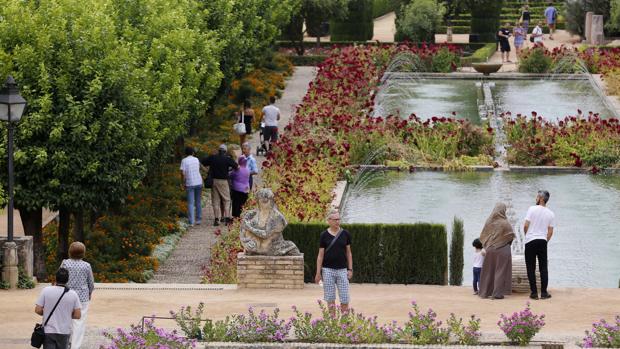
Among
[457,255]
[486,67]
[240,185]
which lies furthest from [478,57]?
[457,255]

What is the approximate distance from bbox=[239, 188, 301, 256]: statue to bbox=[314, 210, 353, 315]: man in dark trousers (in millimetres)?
2198

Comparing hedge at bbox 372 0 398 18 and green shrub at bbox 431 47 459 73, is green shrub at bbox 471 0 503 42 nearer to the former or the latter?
green shrub at bbox 431 47 459 73

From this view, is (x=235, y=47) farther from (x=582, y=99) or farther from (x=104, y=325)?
(x=104, y=325)

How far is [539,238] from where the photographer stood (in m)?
18.7

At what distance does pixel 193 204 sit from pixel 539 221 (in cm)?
933

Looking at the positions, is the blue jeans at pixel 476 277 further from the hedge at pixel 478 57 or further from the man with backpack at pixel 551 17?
the man with backpack at pixel 551 17

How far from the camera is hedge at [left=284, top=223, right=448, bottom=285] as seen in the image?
68.2ft

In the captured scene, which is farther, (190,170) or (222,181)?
(190,170)

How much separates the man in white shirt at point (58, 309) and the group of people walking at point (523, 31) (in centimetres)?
3661

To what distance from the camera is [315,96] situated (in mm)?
37125

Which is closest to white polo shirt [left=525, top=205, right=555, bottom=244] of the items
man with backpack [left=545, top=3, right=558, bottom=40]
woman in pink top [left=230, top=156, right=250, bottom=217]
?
woman in pink top [left=230, top=156, right=250, bottom=217]

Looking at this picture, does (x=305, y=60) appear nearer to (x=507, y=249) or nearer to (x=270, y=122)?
(x=270, y=122)

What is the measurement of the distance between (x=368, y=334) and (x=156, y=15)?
1521cm

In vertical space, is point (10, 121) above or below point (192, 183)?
above
